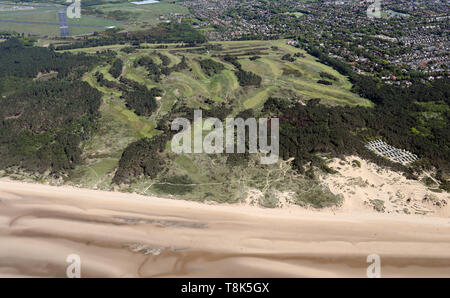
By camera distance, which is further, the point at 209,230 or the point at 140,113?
the point at 140,113

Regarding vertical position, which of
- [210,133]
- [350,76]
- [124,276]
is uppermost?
[350,76]

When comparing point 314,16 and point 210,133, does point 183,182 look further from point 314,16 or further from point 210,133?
point 314,16

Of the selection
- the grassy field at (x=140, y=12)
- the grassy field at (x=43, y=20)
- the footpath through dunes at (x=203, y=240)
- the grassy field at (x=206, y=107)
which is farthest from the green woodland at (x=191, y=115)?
the grassy field at (x=140, y=12)

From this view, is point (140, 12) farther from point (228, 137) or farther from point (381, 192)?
point (381, 192)

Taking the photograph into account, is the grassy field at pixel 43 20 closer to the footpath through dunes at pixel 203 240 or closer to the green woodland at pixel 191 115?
the green woodland at pixel 191 115
